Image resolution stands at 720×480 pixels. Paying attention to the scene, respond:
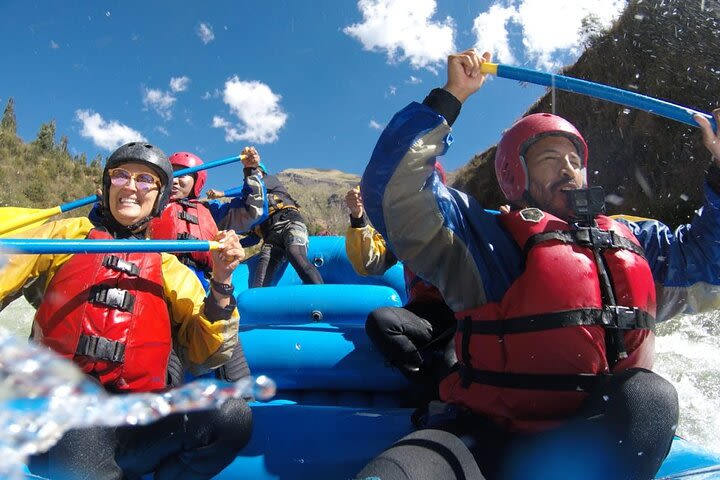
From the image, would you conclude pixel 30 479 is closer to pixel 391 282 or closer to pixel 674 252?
pixel 674 252

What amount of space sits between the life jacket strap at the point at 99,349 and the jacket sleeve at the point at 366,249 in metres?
1.59

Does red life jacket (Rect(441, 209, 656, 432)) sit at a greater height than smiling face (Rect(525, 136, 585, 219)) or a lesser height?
lesser

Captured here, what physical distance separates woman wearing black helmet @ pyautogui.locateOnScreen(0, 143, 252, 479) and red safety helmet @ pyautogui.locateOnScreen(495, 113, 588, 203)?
3.05 feet

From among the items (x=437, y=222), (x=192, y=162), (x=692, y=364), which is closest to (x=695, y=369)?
(x=692, y=364)

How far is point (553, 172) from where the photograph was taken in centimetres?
157

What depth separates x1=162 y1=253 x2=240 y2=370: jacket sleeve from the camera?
5.35ft

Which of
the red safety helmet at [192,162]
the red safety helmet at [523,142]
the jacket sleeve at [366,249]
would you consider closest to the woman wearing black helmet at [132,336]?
the red safety helmet at [523,142]

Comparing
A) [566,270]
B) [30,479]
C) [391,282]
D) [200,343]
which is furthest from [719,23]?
[30,479]

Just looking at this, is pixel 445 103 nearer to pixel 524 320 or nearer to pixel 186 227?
pixel 524 320

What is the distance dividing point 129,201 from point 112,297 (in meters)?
0.45

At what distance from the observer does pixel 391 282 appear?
393 cm

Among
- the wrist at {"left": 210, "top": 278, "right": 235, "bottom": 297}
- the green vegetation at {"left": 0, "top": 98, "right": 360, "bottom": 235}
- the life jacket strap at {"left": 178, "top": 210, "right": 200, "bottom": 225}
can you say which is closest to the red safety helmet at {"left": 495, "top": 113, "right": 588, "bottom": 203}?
the wrist at {"left": 210, "top": 278, "right": 235, "bottom": 297}

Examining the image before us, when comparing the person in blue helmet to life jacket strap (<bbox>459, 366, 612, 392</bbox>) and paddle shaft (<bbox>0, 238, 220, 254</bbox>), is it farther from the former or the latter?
life jacket strap (<bbox>459, 366, 612, 392</bbox>)

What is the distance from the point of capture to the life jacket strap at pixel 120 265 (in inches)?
62.4
